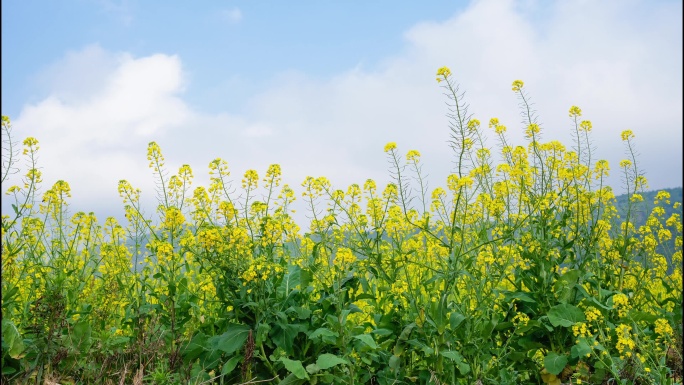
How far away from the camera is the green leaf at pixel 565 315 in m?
4.39

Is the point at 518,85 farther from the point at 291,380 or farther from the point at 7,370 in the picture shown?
the point at 7,370

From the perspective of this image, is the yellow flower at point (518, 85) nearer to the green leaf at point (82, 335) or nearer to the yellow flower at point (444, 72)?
the yellow flower at point (444, 72)

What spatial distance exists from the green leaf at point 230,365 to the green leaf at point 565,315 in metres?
2.25

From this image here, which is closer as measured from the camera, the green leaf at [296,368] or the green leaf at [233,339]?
the green leaf at [296,368]

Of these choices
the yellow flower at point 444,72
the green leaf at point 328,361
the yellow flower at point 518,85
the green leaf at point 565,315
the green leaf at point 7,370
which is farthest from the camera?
the yellow flower at point 518,85

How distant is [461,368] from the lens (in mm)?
4016

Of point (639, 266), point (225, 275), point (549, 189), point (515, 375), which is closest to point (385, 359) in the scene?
point (515, 375)

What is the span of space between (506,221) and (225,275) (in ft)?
7.44

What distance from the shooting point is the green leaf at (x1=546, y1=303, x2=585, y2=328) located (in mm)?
4391

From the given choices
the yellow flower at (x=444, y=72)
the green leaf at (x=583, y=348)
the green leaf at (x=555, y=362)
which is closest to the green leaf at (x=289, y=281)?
the yellow flower at (x=444, y=72)

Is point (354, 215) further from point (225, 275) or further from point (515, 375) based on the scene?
point (515, 375)

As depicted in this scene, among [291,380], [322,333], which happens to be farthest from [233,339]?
[322,333]

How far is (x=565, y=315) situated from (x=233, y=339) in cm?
241

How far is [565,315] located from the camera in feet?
14.6
